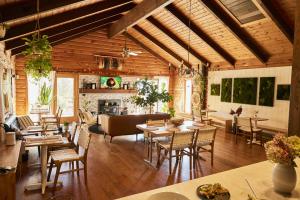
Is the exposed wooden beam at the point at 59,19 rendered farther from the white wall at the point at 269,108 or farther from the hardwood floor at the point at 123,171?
the white wall at the point at 269,108

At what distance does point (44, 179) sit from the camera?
3365 millimetres

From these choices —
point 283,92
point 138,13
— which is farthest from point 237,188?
point 138,13

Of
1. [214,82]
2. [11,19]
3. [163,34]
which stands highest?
[163,34]

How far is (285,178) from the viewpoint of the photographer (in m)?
1.59

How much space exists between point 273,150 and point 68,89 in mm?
8725

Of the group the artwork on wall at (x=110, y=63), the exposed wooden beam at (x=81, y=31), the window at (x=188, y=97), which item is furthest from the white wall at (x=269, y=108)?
the exposed wooden beam at (x=81, y=31)

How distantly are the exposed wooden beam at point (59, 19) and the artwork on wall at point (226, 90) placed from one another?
16.0 ft

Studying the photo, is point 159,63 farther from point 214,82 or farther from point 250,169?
point 250,169

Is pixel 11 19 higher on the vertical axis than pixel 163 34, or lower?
lower

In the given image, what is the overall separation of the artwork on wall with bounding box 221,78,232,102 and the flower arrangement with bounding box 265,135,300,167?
23.3ft

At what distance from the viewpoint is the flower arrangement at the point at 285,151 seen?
5.09 ft

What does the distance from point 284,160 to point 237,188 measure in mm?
395

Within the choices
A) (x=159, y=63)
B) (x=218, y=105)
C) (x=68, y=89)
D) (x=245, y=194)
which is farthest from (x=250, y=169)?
(x=159, y=63)

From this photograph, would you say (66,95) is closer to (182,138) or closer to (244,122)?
(182,138)
